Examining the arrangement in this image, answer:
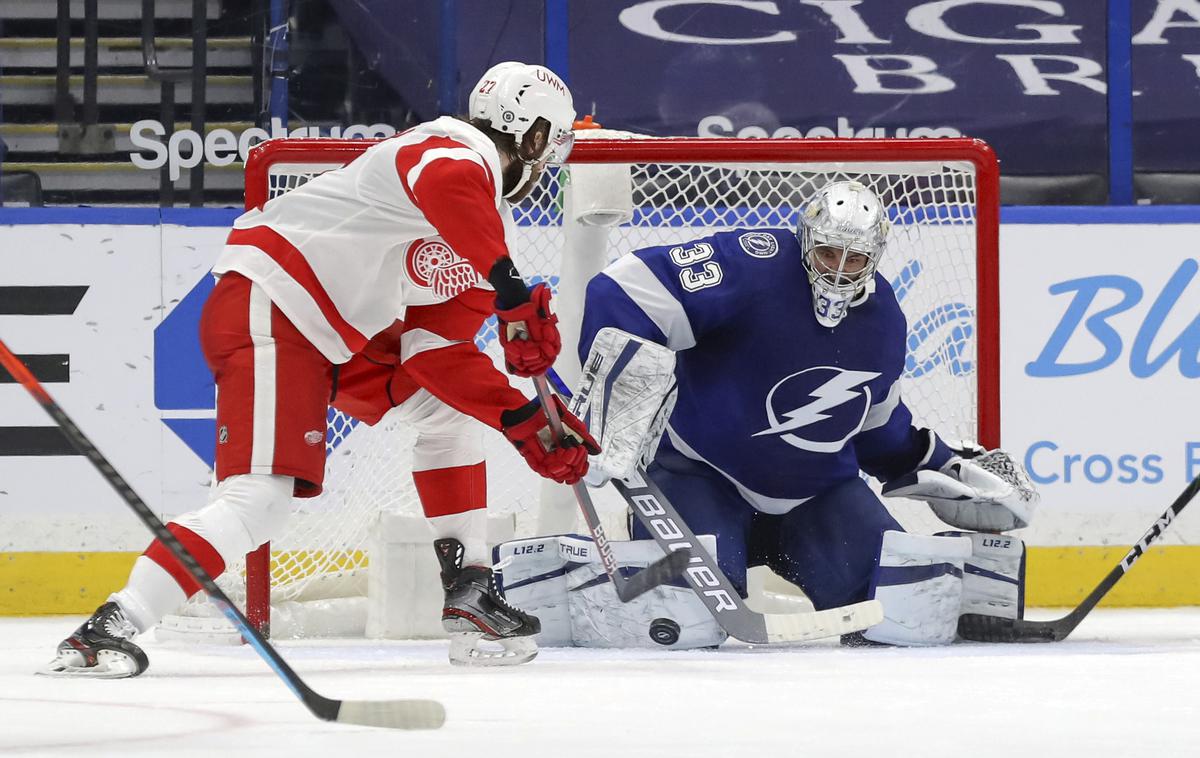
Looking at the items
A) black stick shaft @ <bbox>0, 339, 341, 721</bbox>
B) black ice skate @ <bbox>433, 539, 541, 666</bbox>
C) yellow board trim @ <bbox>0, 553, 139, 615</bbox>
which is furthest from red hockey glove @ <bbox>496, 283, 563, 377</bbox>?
yellow board trim @ <bbox>0, 553, 139, 615</bbox>

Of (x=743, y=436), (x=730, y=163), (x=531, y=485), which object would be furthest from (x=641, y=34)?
(x=743, y=436)

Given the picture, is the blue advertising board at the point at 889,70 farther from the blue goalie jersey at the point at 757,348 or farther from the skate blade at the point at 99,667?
the skate blade at the point at 99,667

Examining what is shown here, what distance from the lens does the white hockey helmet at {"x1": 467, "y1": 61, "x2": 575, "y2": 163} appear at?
2.43 metres

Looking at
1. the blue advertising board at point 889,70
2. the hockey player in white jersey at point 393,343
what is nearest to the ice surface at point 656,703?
the hockey player in white jersey at point 393,343

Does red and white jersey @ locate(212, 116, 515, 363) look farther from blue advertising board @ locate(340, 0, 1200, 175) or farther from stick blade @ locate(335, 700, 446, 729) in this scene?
blue advertising board @ locate(340, 0, 1200, 175)

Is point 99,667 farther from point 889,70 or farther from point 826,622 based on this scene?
point 889,70

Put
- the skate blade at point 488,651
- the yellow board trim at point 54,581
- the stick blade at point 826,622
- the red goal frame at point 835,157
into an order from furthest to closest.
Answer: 1. the yellow board trim at point 54,581
2. the red goal frame at point 835,157
3. the stick blade at point 826,622
4. the skate blade at point 488,651

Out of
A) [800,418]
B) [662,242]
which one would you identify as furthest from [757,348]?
[662,242]

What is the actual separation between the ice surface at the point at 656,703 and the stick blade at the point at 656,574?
104 millimetres

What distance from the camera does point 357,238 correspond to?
2408 millimetres

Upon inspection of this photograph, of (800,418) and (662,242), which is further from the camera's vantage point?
(662,242)

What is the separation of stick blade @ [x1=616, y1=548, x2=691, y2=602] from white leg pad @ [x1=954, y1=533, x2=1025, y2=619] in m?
0.59

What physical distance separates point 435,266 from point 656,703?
0.87 metres

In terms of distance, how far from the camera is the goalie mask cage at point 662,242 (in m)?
3.19
